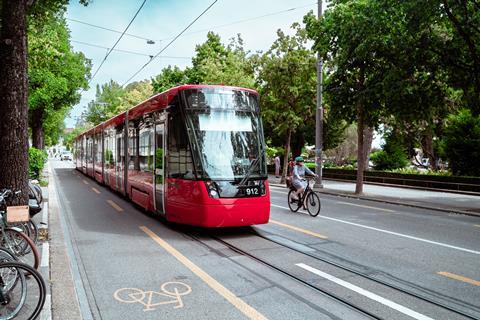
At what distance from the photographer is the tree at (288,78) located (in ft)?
82.0

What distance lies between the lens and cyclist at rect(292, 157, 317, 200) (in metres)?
12.8

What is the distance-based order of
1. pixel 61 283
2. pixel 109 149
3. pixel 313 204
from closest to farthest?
pixel 61 283, pixel 313 204, pixel 109 149

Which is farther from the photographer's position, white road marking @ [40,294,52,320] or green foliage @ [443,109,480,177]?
green foliage @ [443,109,480,177]

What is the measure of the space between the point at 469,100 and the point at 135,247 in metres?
12.7

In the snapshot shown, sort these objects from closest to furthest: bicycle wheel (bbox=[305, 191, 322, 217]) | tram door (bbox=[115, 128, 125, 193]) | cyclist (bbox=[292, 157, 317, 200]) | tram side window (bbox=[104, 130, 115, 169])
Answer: bicycle wheel (bbox=[305, 191, 322, 217]), cyclist (bbox=[292, 157, 317, 200]), tram door (bbox=[115, 128, 125, 193]), tram side window (bbox=[104, 130, 115, 169])

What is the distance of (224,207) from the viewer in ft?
27.9

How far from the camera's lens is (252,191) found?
8828 mm

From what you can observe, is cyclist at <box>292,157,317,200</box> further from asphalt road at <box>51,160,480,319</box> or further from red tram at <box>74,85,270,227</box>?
red tram at <box>74,85,270,227</box>

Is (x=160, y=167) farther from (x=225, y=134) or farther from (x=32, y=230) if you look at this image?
(x=32, y=230)

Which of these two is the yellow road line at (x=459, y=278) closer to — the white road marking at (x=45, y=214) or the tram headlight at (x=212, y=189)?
the tram headlight at (x=212, y=189)

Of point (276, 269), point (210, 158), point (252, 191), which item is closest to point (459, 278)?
point (276, 269)

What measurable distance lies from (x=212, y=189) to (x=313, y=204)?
4664 millimetres

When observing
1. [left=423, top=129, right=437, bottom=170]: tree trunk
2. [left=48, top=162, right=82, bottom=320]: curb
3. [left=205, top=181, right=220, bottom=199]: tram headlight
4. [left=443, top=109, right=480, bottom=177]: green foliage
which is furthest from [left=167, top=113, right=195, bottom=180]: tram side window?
[left=423, top=129, right=437, bottom=170]: tree trunk

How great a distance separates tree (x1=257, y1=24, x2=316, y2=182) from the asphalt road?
49.7ft
